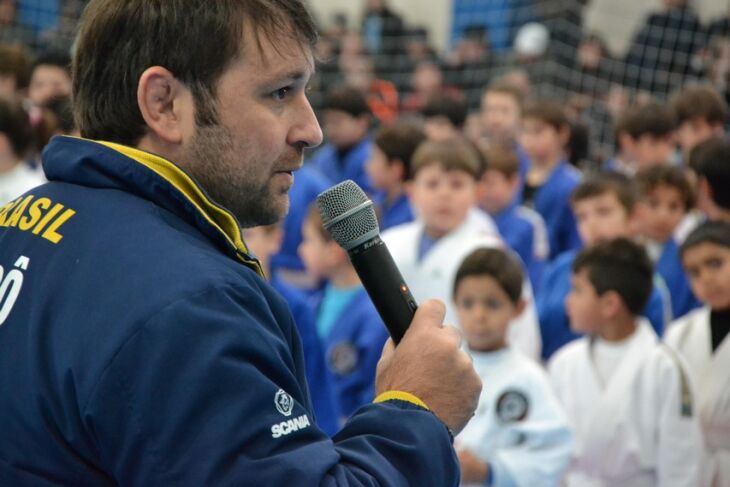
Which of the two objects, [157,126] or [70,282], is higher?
[157,126]

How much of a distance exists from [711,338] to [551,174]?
2.98 meters

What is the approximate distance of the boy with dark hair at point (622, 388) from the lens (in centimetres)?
379

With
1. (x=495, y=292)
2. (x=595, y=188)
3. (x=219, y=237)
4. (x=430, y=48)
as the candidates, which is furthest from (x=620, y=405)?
(x=430, y=48)

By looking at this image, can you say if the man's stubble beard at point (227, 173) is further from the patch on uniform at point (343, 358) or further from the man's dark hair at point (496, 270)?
the patch on uniform at point (343, 358)

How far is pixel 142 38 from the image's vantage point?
166 cm

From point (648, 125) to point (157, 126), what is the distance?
18.0ft

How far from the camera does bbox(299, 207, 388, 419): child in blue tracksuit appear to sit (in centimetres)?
432

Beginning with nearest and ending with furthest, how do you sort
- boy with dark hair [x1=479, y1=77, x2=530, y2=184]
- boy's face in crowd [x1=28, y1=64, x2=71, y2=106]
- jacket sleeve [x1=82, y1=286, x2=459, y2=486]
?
jacket sleeve [x1=82, y1=286, x2=459, y2=486] → boy's face in crowd [x1=28, y1=64, x2=71, y2=106] → boy with dark hair [x1=479, y1=77, x2=530, y2=184]

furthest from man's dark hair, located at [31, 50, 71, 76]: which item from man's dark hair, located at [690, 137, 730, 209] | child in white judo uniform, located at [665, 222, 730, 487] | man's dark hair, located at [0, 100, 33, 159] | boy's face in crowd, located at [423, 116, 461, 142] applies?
child in white judo uniform, located at [665, 222, 730, 487]

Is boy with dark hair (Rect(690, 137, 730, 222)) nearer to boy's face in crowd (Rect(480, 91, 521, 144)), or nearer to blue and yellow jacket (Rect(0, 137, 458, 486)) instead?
boy's face in crowd (Rect(480, 91, 521, 144))

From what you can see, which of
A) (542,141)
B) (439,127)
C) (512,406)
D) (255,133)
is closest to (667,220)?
(542,141)

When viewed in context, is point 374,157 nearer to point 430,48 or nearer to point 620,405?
point 620,405

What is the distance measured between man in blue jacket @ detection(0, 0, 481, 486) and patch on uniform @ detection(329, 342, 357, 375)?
2.66 meters

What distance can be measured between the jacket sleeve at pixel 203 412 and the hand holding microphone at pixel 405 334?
20 centimetres
